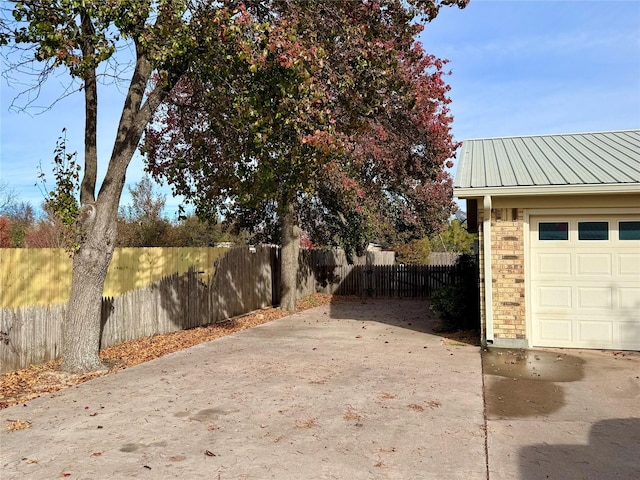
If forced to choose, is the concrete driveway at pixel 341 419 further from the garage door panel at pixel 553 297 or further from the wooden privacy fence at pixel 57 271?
the wooden privacy fence at pixel 57 271

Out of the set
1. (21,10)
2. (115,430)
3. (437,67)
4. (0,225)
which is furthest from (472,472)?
(0,225)

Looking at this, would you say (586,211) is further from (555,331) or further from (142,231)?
(142,231)

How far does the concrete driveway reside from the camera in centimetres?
417

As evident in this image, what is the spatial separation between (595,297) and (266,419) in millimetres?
6216

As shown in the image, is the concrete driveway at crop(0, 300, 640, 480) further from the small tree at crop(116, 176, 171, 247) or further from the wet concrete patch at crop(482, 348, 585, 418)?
the small tree at crop(116, 176, 171, 247)

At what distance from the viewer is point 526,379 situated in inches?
270

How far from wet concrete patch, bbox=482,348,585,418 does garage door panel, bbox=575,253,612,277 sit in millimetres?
1477

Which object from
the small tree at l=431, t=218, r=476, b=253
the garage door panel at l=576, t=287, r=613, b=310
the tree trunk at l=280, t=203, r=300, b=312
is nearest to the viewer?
the garage door panel at l=576, t=287, r=613, b=310

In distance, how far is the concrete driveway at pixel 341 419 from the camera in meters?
4.17

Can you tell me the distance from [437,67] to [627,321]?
37.8ft

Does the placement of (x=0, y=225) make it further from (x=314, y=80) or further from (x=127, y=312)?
(x=314, y=80)

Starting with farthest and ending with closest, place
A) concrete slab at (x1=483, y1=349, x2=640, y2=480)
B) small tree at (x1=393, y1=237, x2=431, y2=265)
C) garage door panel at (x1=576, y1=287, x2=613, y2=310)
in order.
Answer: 1. small tree at (x1=393, y1=237, x2=431, y2=265)
2. garage door panel at (x1=576, y1=287, x2=613, y2=310)
3. concrete slab at (x1=483, y1=349, x2=640, y2=480)

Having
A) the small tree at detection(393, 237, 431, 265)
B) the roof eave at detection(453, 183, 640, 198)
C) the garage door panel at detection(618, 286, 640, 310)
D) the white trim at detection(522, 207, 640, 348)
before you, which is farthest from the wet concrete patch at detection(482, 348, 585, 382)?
the small tree at detection(393, 237, 431, 265)

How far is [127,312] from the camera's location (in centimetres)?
959
